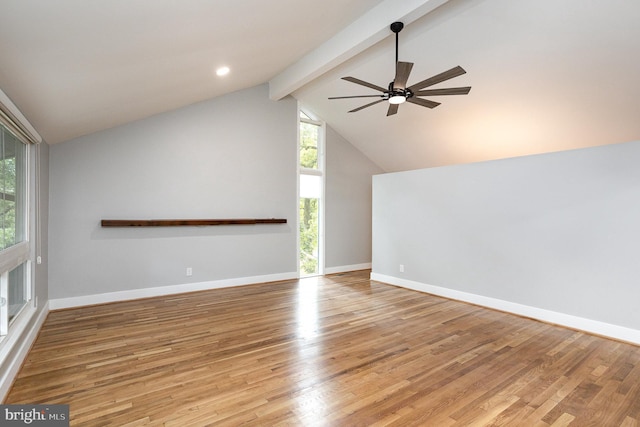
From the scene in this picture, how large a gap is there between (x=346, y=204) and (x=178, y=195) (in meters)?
3.49

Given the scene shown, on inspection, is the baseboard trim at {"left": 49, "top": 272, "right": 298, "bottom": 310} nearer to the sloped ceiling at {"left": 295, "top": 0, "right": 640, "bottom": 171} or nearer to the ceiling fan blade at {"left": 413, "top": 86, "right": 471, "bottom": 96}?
the sloped ceiling at {"left": 295, "top": 0, "right": 640, "bottom": 171}

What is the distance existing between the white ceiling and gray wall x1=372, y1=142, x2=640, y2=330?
0.87 meters

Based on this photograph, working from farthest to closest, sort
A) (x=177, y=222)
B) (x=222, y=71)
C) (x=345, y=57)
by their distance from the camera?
(x=177, y=222) < (x=345, y=57) < (x=222, y=71)

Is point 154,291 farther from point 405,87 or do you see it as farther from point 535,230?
point 535,230

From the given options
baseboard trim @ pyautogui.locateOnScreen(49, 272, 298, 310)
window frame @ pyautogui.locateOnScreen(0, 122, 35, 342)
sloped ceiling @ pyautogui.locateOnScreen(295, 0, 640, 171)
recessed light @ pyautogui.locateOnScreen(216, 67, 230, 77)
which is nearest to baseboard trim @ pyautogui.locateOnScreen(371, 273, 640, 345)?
sloped ceiling @ pyautogui.locateOnScreen(295, 0, 640, 171)

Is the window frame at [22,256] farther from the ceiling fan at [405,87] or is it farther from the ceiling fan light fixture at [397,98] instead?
the ceiling fan light fixture at [397,98]

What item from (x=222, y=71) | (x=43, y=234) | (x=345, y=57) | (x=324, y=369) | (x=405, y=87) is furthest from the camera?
(x=345, y=57)

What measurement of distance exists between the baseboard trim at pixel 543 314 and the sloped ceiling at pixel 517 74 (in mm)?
2514

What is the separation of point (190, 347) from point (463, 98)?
479 cm

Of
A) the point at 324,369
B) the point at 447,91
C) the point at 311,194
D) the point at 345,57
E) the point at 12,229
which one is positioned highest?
the point at 345,57

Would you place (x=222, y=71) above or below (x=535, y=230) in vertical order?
above

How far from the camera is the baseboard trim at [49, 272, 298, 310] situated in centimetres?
436

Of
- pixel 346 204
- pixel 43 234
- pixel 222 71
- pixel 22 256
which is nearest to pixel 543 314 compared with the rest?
pixel 346 204

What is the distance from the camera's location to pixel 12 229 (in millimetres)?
2906
